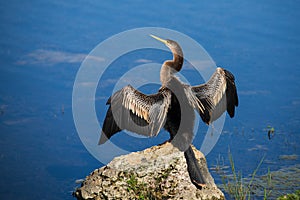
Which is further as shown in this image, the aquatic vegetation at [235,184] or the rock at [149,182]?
the aquatic vegetation at [235,184]

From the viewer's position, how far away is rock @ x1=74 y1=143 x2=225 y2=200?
185 inches

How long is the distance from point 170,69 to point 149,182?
47.1 inches

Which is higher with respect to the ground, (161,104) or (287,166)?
(161,104)

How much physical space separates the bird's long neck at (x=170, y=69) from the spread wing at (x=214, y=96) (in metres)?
→ 0.24

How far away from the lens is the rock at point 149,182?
4.70 meters

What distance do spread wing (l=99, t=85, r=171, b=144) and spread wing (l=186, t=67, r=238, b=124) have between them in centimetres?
31

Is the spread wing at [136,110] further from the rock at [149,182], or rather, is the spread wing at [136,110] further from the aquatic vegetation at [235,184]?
the aquatic vegetation at [235,184]

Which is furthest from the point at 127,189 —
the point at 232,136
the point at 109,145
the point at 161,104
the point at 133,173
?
the point at 232,136

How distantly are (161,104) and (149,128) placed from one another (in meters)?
0.25

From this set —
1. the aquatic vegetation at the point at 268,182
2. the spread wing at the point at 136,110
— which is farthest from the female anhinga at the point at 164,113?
the aquatic vegetation at the point at 268,182

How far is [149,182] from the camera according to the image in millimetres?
4711

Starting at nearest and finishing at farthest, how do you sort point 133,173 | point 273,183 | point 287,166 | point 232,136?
point 133,173 → point 273,183 → point 287,166 → point 232,136

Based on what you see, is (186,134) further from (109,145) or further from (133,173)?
(109,145)

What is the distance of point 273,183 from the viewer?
5801mm
